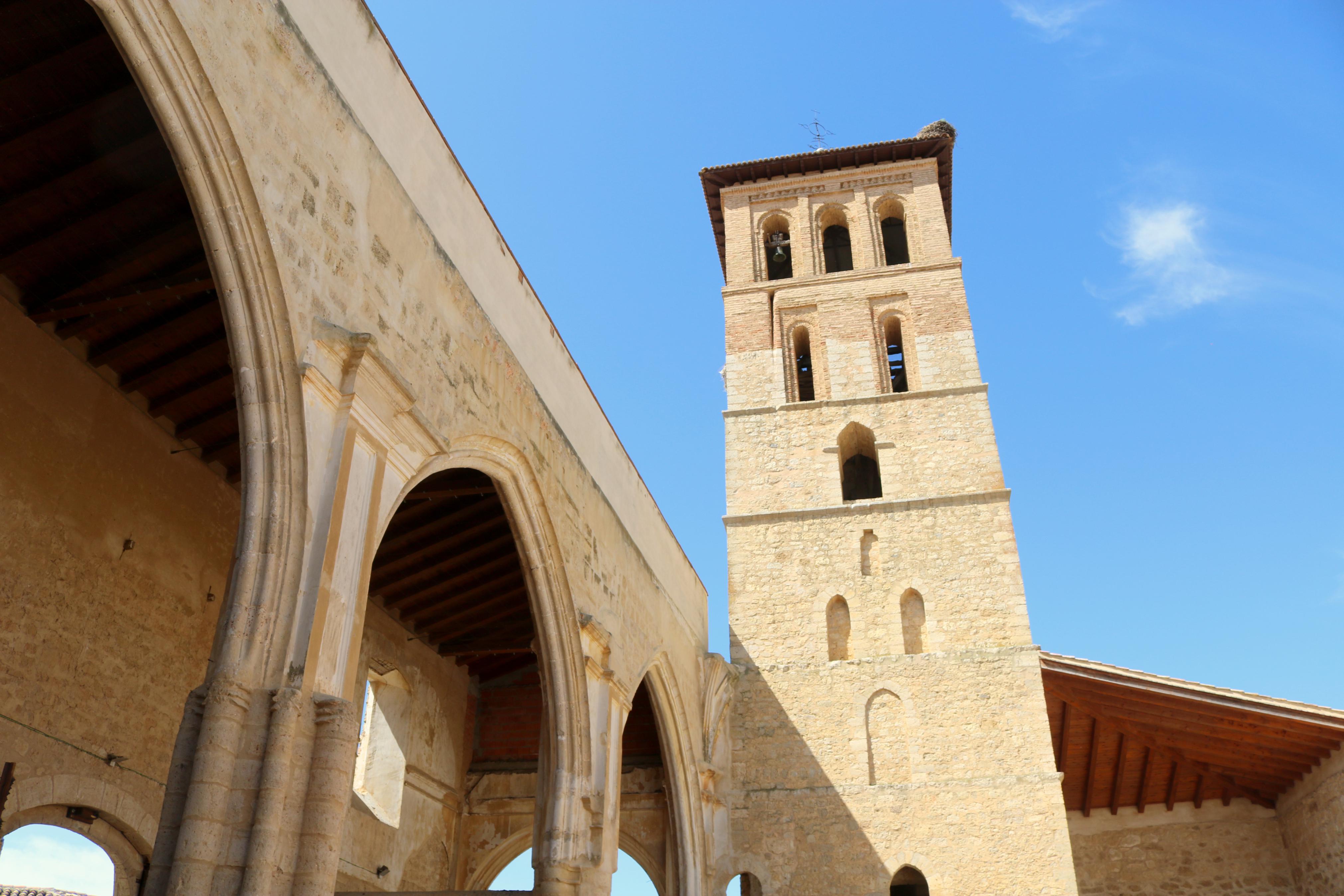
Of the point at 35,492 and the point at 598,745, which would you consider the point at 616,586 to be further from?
the point at 35,492

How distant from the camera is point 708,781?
459 inches

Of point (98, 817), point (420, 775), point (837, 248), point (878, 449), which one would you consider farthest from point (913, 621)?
point (98, 817)

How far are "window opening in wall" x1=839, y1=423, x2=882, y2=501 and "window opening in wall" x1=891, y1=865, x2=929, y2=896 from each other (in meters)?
4.61

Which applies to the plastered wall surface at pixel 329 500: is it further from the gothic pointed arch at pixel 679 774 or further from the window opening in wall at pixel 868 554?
the window opening in wall at pixel 868 554

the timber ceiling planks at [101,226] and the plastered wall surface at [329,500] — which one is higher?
the timber ceiling planks at [101,226]

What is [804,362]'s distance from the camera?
51.9 feet

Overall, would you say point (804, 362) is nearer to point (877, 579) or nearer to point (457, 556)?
point (877, 579)

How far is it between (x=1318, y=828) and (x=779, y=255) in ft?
32.8

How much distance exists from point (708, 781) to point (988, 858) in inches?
113

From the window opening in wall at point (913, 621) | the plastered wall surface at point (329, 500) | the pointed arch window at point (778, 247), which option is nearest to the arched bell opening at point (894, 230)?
the pointed arch window at point (778, 247)

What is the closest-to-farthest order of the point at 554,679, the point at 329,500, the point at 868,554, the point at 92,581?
the point at 329,500, the point at 92,581, the point at 554,679, the point at 868,554

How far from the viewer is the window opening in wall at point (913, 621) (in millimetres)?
12594

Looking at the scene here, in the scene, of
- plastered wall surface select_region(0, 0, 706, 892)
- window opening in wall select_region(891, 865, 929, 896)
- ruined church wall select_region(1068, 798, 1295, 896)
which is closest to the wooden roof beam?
ruined church wall select_region(1068, 798, 1295, 896)

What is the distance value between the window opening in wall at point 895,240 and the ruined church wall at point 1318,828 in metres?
8.68
